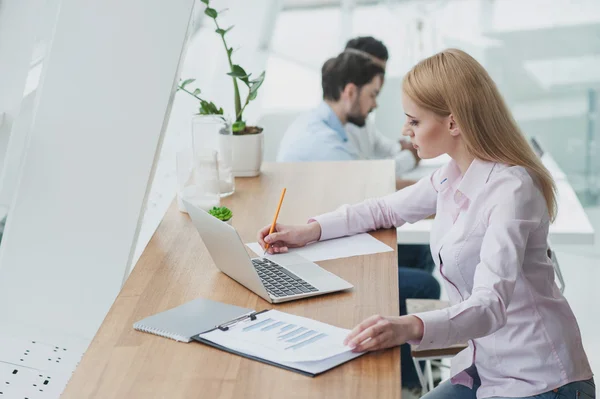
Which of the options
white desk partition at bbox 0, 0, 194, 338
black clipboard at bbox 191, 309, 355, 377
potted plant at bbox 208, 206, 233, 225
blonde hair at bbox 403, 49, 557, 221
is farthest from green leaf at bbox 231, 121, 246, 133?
black clipboard at bbox 191, 309, 355, 377

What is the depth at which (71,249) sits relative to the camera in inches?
87.0

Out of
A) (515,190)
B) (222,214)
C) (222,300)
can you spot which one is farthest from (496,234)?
(222,214)

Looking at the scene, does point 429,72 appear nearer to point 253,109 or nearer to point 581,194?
point 253,109

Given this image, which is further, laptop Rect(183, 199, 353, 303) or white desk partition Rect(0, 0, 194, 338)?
white desk partition Rect(0, 0, 194, 338)

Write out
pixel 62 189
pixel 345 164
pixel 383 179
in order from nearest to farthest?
1. pixel 62 189
2. pixel 383 179
3. pixel 345 164

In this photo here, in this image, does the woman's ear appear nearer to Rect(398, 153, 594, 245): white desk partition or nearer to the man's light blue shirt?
Rect(398, 153, 594, 245): white desk partition

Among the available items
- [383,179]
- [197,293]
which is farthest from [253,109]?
[197,293]

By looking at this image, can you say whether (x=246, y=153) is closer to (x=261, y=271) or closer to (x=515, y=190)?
(x=261, y=271)

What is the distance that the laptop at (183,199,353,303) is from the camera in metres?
1.61

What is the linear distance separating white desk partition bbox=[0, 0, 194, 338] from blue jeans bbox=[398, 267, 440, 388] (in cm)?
107

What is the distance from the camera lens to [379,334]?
4.55 feet

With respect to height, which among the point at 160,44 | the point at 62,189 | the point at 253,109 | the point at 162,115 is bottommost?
the point at 253,109

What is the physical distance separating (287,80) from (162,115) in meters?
3.11

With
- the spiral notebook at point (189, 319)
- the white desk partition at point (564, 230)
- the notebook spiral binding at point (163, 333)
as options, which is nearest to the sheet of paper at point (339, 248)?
the spiral notebook at point (189, 319)
